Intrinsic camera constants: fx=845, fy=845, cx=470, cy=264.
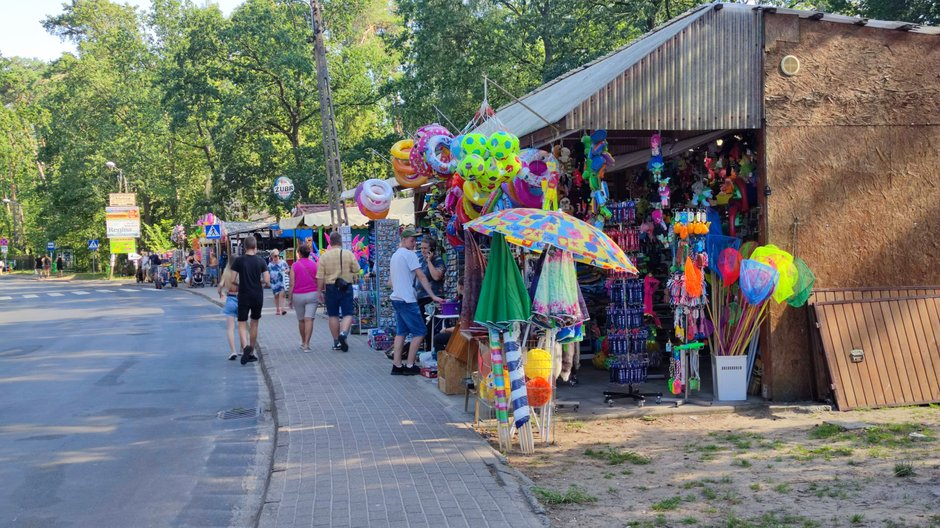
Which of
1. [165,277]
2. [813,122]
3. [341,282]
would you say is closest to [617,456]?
[813,122]

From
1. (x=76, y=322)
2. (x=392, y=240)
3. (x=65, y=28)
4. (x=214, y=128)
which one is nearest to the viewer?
(x=392, y=240)

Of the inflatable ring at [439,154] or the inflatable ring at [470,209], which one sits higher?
the inflatable ring at [439,154]

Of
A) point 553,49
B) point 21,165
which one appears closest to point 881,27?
point 553,49

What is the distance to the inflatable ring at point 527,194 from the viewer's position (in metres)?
8.79

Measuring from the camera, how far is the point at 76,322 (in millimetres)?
22578

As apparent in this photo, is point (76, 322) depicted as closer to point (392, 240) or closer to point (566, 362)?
point (392, 240)

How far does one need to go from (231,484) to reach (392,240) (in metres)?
8.94

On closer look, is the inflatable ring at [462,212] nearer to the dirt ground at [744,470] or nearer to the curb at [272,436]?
the dirt ground at [744,470]

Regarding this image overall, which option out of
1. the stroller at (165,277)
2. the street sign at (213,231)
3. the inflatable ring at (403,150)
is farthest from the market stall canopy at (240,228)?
the inflatable ring at (403,150)

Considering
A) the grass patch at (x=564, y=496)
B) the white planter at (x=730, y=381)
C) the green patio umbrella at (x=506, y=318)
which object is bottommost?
the grass patch at (x=564, y=496)

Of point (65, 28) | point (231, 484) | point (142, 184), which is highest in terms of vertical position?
point (65, 28)

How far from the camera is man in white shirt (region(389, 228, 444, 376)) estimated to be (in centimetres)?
1136

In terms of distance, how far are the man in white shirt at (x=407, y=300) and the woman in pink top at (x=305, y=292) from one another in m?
3.36

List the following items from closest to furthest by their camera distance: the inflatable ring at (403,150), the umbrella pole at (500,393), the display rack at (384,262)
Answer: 1. the umbrella pole at (500,393)
2. the inflatable ring at (403,150)
3. the display rack at (384,262)
